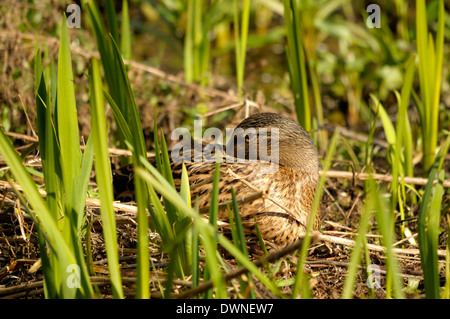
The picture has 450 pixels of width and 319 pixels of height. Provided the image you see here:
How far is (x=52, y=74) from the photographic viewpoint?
2.48m

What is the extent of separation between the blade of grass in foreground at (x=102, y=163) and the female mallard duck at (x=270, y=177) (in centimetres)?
89

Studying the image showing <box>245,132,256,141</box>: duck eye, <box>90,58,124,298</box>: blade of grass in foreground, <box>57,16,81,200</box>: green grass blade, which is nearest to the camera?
<box>90,58,124,298</box>: blade of grass in foreground

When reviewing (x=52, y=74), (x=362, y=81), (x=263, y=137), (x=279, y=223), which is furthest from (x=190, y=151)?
(x=362, y=81)

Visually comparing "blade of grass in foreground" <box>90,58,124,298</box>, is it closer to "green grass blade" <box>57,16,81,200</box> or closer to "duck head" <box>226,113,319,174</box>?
"green grass blade" <box>57,16,81,200</box>

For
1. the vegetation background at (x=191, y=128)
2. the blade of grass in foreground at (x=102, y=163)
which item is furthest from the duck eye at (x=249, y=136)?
the blade of grass in foreground at (x=102, y=163)

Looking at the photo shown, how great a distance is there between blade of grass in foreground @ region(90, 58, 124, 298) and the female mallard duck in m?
0.89

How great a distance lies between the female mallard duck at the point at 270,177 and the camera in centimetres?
277

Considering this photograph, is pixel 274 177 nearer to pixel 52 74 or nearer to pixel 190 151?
pixel 190 151

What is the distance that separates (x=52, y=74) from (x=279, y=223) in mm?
1230

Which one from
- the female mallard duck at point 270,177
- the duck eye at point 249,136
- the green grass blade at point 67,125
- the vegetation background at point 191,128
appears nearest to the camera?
the vegetation background at point 191,128

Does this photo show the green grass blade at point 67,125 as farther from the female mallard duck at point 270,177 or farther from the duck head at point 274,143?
the duck head at point 274,143

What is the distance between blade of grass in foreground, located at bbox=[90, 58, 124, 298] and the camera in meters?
1.81

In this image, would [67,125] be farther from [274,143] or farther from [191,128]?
[191,128]

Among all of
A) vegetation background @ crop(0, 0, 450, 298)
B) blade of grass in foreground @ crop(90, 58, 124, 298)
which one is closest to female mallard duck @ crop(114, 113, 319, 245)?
vegetation background @ crop(0, 0, 450, 298)
